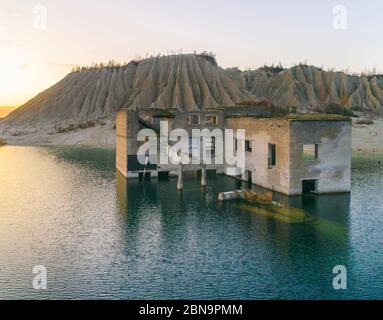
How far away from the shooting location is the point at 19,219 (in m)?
32.4

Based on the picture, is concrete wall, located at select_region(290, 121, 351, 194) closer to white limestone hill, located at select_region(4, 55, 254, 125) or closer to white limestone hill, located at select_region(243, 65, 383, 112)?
white limestone hill, located at select_region(4, 55, 254, 125)

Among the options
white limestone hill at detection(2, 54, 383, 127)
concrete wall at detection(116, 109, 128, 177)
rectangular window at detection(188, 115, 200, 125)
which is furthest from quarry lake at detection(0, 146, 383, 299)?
white limestone hill at detection(2, 54, 383, 127)

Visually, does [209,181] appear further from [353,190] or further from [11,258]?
[11,258]

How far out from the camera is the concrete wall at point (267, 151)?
1533 inches

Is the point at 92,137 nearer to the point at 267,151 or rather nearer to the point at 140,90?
the point at 140,90

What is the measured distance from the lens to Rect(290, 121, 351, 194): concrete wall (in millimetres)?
38344

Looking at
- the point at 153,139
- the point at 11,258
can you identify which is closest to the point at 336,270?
the point at 11,258

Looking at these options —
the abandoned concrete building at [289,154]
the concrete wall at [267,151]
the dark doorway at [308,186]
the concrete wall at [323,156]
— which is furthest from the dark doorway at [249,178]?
the concrete wall at [323,156]

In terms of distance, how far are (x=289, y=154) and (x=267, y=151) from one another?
4.16m

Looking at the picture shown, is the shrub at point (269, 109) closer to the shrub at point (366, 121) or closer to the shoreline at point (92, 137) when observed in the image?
the shoreline at point (92, 137)

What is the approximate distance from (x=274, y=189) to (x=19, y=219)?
20379mm

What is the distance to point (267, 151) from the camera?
1658 inches

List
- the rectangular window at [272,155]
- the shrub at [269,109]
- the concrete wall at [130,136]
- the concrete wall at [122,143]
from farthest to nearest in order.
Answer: the shrub at [269,109]
the concrete wall at [122,143]
the concrete wall at [130,136]
the rectangular window at [272,155]

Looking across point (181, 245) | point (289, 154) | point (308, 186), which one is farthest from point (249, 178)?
point (181, 245)
